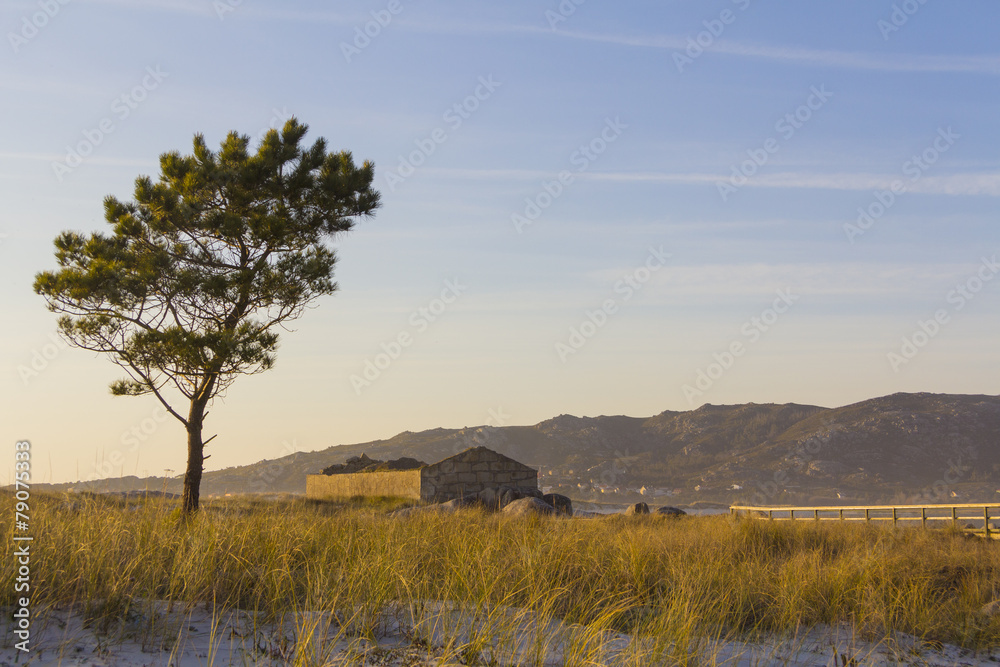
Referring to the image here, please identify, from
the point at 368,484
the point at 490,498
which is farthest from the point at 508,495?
the point at 368,484

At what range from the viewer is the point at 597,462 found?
126 meters

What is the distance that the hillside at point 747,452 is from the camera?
348 ft

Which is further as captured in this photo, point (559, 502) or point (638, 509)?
point (559, 502)

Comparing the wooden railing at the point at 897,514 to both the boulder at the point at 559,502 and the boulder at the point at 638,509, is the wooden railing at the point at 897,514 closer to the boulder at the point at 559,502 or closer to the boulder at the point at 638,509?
the boulder at the point at 638,509

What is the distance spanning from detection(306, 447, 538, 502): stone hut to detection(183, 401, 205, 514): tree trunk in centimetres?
1069

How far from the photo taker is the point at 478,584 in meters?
5.50

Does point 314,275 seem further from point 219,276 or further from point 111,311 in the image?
point 111,311

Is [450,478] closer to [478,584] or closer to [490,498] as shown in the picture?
[490,498]

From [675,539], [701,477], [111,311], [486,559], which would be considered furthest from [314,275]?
[701,477]

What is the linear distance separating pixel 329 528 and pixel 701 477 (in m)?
114

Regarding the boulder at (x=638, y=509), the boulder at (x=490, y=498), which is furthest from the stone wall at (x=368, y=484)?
the boulder at (x=638, y=509)

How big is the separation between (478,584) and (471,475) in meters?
22.0

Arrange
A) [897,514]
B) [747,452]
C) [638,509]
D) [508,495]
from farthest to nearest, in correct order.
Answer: [747,452]
[508,495]
[638,509]
[897,514]

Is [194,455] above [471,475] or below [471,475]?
above
